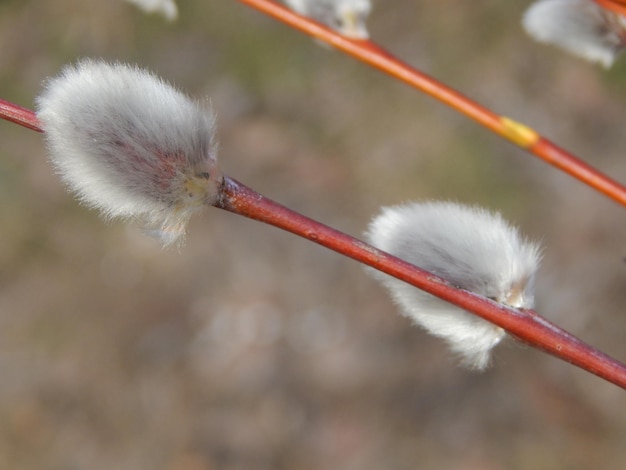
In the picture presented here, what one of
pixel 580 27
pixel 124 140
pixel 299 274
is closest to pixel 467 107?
pixel 580 27

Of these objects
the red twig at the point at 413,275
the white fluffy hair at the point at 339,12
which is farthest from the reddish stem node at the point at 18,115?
the white fluffy hair at the point at 339,12

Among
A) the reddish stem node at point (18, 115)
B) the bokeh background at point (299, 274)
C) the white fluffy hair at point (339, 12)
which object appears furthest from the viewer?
the bokeh background at point (299, 274)

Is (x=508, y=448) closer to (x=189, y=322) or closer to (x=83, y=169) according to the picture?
(x=189, y=322)

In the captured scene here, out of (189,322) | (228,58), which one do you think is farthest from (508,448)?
(228,58)

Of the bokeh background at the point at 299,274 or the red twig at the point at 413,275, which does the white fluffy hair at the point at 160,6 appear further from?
the bokeh background at the point at 299,274

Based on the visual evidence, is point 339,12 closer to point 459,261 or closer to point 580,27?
point 580,27

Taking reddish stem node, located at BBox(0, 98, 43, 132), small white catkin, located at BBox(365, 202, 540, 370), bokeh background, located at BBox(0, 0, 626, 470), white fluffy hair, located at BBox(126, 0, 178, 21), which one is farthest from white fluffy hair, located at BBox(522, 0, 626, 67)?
bokeh background, located at BBox(0, 0, 626, 470)

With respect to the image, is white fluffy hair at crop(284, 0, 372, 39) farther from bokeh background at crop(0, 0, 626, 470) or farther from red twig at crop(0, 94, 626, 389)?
bokeh background at crop(0, 0, 626, 470)
